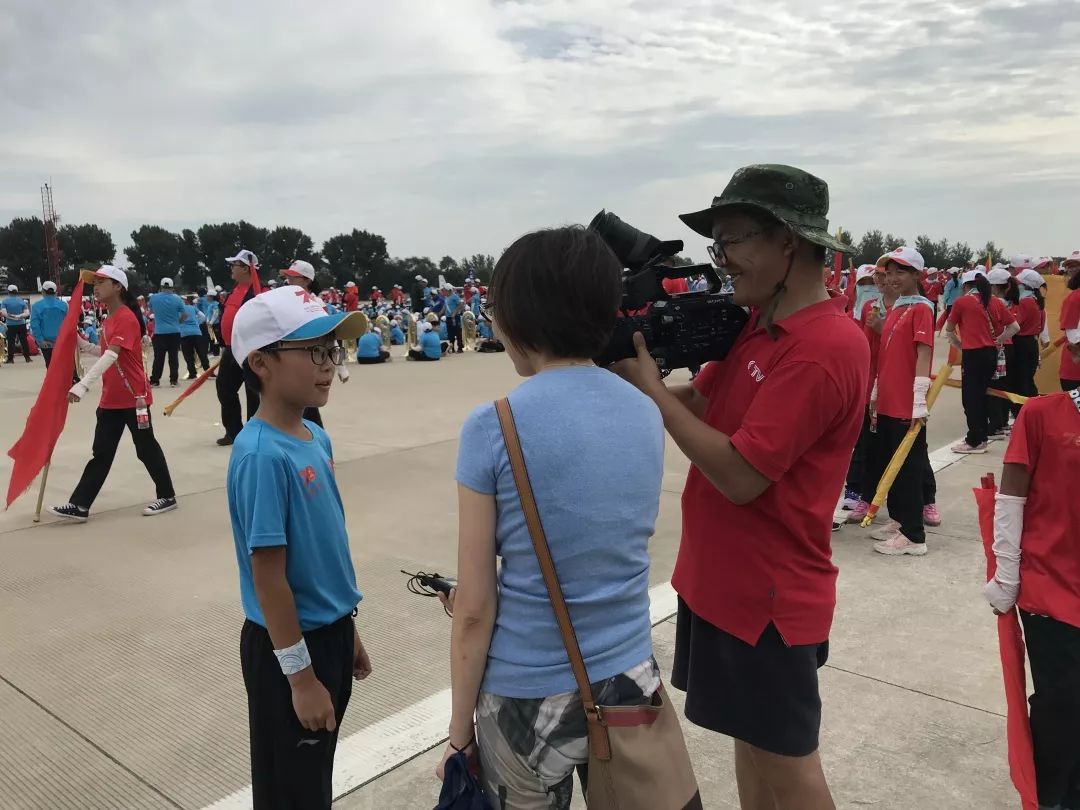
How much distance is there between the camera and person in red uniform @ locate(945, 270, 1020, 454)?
7.62 m

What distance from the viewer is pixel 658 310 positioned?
6.13 feet

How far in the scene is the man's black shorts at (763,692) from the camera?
1834 millimetres

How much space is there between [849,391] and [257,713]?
1.57 metres

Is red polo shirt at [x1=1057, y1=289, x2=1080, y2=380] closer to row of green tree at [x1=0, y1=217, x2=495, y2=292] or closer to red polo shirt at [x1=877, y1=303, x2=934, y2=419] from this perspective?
red polo shirt at [x1=877, y1=303, x2=934, y2=419]

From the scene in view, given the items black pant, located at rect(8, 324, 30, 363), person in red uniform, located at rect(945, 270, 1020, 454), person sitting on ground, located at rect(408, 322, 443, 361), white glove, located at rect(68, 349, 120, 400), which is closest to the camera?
white glove, located at rect(68, 349, 120, 400)

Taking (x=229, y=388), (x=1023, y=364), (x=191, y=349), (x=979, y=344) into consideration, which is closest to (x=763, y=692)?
(x=229, y=388)

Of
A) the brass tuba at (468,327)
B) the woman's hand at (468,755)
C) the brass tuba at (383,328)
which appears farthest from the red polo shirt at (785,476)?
the brass tuba at (468,327)

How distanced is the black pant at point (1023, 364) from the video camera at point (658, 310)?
8.18 metres

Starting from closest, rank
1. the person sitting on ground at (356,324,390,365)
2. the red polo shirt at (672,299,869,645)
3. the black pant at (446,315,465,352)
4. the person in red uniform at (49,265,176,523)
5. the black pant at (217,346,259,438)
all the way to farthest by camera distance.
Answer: the red polo shirt at (672,299,869,645) < the person in red uniform at (49,265,176,523) < the black pant at (217,346,259,438) < the person sitting on ground at (356,324,390,365) < the black pant at (446,315,465,352)

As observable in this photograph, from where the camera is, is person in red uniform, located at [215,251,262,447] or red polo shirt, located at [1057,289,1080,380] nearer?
red polo shirt, located at [1057,289,1080,380]

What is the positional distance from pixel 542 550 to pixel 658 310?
73 cm

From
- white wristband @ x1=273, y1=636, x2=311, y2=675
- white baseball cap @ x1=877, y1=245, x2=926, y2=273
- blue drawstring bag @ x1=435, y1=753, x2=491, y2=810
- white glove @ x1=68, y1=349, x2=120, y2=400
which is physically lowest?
blue drawstring bag @ x1=435, y1=753, x2=491, y2=810

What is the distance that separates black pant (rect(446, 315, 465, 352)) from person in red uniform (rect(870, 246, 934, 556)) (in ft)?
47.9

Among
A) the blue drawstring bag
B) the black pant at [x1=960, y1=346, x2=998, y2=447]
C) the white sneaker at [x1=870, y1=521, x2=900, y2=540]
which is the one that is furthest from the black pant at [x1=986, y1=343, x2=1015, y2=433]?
the blue drawstring bag
